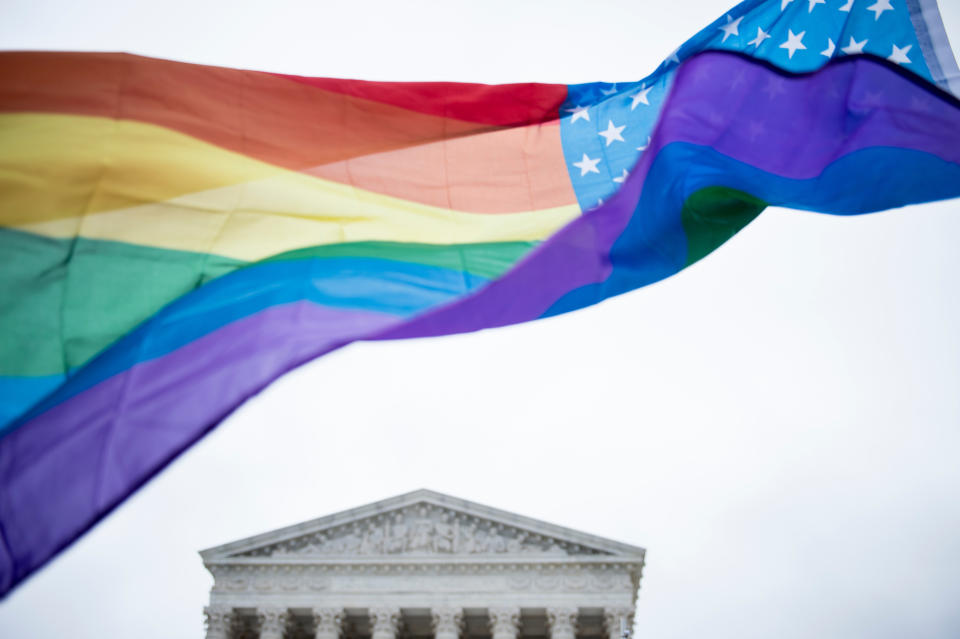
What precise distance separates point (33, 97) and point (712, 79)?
5328 millimetres

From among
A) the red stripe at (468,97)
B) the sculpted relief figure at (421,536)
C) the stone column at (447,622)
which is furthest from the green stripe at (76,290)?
the sculpted relief figure at (421,536)

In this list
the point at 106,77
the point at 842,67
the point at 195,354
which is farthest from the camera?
the point at 842,67

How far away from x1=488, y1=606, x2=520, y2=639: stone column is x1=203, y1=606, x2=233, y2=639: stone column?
33.3ft

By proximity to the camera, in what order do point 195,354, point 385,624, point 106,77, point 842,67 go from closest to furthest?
point 195,354 → point 106,77 → point 842,67 → point 385,624

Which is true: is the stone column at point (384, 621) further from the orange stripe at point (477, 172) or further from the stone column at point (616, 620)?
the orange stripe at point (477, 172)

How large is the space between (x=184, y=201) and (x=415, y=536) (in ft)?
111

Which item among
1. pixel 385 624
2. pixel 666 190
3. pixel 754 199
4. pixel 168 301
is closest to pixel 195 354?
pixel 168 301

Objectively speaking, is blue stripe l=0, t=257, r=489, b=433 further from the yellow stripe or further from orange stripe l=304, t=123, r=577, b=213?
orange stripe l=304, t=123, r=577, b=213

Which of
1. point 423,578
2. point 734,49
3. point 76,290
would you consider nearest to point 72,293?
point 76,290

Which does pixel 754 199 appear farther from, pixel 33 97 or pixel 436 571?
pixel 436 571

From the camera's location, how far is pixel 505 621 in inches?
1492

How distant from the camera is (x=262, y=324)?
712cm

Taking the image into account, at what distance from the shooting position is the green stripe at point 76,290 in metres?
6.46

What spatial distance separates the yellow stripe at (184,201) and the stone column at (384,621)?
32425mm
